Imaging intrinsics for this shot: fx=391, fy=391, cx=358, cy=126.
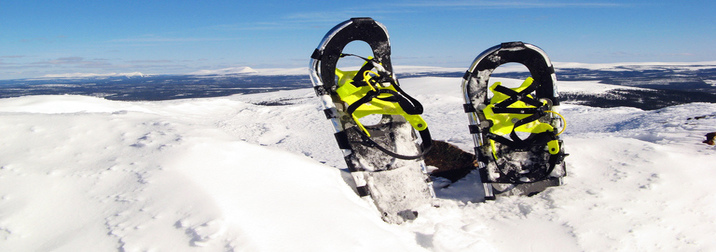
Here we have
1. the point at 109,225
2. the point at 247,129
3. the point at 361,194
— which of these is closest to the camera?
the point at 109,225

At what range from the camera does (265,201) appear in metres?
2.48

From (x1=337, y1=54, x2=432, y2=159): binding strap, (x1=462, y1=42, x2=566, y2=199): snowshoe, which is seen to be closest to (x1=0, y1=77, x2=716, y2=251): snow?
(x1=462, y1=42, x2=566, y2=199): snowshoe

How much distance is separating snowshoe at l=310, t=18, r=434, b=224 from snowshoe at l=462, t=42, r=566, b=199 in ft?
A: 2.00

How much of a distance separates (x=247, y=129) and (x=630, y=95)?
27274mm

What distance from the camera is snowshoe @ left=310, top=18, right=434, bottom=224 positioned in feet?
12.2

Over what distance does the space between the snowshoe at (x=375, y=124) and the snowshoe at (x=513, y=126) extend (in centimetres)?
61

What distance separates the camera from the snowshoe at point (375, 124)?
3713 millimetres

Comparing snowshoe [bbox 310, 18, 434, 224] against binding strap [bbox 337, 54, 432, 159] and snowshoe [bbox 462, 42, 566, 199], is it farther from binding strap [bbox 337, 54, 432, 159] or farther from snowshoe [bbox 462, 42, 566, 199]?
snowshoe [bbox 462, 42, 566, 199]

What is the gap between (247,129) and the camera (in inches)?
504

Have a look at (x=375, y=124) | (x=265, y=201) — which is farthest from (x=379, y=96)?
(x=265, y=201)

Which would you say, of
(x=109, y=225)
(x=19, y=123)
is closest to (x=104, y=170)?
(x=109, y=225)

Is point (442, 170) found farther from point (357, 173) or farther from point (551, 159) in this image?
point (357, 173)

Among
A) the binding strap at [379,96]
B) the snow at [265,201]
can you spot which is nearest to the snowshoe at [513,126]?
the snow at [265,201]

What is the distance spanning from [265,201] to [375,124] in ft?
A: 5.85
